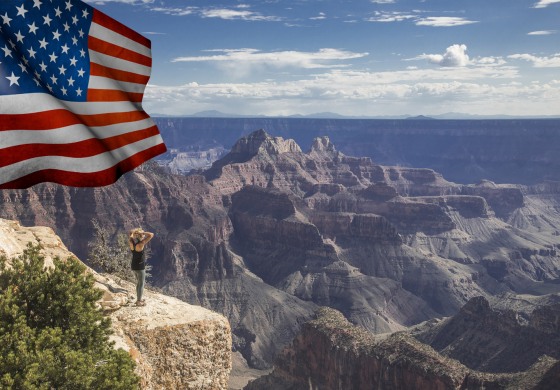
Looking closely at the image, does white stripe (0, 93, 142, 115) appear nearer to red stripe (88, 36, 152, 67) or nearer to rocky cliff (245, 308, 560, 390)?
red stripe (88, 36, 152, 67)

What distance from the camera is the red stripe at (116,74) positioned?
407 inches

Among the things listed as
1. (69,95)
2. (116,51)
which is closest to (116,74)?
(116,51)

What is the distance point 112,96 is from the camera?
1059 centimetres

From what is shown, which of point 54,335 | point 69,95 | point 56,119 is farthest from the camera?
point 54,335

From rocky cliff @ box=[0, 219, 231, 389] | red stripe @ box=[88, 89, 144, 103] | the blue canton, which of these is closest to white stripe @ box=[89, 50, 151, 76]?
the blue canton

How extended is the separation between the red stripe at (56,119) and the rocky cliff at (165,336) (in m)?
14.9

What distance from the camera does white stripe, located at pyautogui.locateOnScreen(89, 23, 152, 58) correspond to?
1027 centimetres

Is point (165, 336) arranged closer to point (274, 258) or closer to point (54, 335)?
A: point (54, 335)

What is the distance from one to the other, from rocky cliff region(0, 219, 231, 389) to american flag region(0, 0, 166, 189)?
1477 centimetres

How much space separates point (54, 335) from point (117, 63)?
10.3 metres

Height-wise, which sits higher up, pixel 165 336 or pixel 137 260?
pixel 137 260

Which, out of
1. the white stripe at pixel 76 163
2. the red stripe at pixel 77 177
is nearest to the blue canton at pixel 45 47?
the white stripe at pixel 76 163

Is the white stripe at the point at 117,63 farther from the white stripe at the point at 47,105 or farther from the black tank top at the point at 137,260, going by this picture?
the black tank top at the point at 137,260

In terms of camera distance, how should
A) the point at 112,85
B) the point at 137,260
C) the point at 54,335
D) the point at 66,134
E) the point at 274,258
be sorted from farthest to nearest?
the point at 274,258
the point at 137,260
the point at 54,335
the point at 112,85
the point at 66,134
